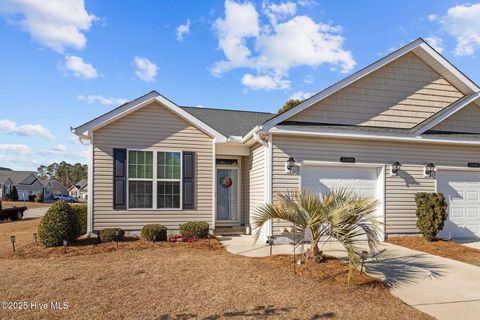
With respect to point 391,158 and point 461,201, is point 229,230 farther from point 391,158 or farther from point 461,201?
point 461,201

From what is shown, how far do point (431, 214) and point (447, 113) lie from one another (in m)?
3.21

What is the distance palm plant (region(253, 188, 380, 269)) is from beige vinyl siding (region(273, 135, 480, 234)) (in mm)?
3032

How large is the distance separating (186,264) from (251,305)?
97.2 inches

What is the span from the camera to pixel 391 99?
34.5ft

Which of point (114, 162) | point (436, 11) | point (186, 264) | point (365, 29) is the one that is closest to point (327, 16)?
point (365, 29)

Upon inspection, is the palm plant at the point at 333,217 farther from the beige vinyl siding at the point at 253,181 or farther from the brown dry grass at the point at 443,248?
the brown dry grass at the point at 443,248

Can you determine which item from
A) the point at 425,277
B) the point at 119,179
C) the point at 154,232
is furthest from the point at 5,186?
the point at 425,277

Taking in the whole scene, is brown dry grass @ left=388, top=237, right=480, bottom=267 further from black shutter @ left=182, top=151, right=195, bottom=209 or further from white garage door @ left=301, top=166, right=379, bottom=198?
black shutter @ left=182, top=151, right=195, bottom=209

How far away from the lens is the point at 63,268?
633 cm

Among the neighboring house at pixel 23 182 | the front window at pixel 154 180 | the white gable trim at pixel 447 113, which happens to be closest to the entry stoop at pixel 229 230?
the front window at pixel 154 180

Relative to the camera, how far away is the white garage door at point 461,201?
34.2 ft

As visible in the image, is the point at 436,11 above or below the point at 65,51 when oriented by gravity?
above

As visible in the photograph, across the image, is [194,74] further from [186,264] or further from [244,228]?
[186,264]

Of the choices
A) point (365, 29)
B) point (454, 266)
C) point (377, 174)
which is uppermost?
point (365, 29)
